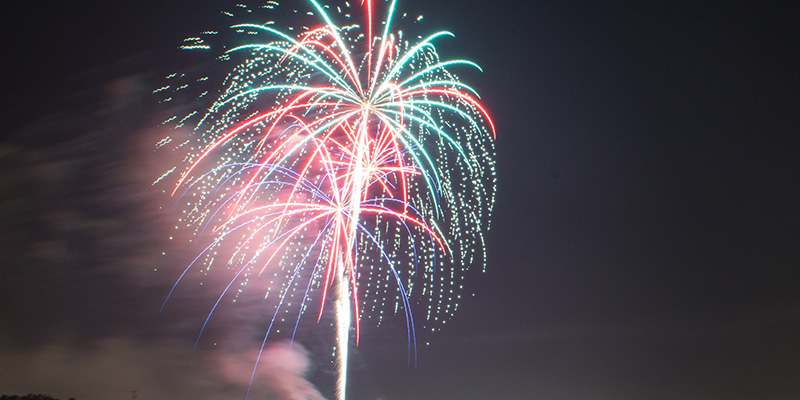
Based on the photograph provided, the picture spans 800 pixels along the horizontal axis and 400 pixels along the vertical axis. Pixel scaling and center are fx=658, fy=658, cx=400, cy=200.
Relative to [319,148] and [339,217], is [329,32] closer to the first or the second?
[319,148]

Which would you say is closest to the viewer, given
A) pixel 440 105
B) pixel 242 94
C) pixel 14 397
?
pixel 242 94

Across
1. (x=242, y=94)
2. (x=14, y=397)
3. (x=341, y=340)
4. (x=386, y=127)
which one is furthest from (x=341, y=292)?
(x=14, y=397)

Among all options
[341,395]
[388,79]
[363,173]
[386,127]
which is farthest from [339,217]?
[341,395]

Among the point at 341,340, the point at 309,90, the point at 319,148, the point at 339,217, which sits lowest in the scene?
the point at 341,340

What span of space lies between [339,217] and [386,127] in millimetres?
2788

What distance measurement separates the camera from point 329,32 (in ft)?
55.9

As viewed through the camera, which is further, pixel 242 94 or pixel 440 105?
pixel 440 105

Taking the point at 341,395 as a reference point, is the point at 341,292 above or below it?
above

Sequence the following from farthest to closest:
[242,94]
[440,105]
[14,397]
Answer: [14,397], [440,105], [242,94]

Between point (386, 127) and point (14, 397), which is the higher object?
point (386, 127)

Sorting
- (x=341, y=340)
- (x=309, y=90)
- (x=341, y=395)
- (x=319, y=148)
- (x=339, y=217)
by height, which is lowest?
(x=341, y=395)

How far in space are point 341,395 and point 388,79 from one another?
903 centimetres

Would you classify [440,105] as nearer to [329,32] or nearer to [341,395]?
[329,32]

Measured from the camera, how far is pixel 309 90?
1725 cm
